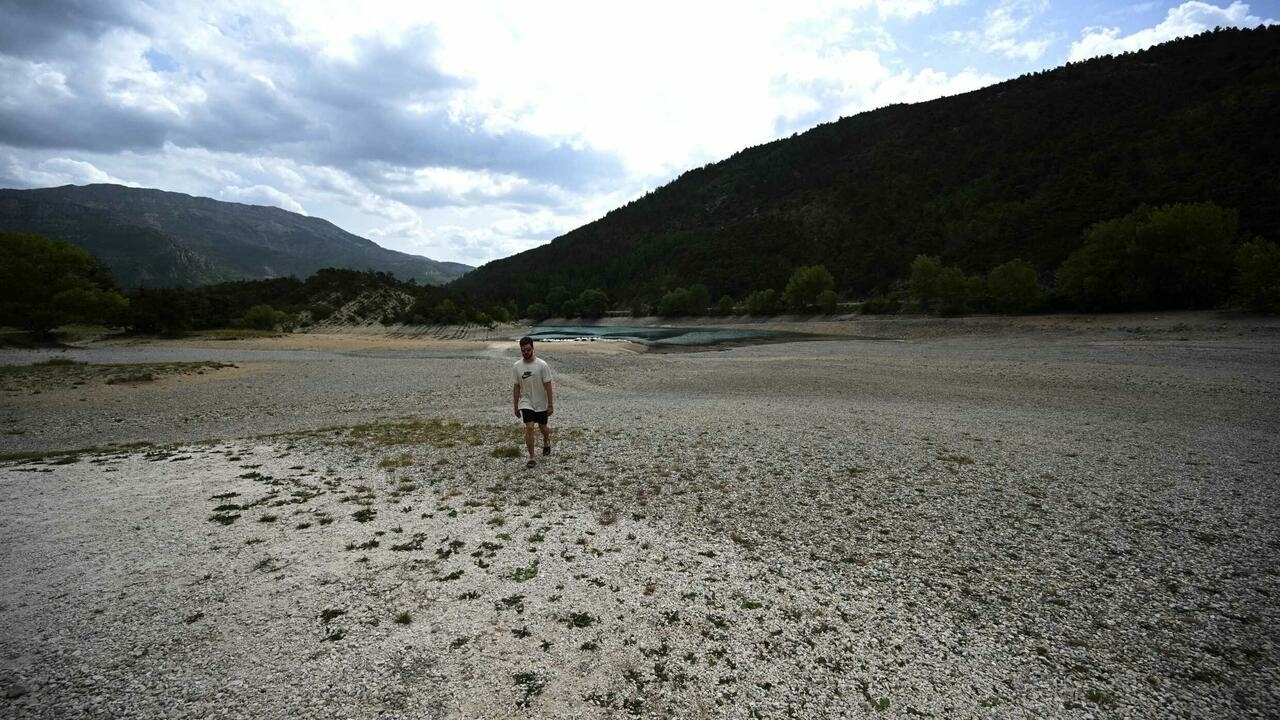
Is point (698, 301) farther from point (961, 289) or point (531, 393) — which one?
point (531, 393)

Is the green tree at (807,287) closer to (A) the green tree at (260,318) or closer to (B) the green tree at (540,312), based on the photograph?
(B) the green tree at (540,312)

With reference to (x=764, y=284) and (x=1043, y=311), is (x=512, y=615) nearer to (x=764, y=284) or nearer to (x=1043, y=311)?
(x=1043, y=311)

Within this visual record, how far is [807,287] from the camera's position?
301 feet

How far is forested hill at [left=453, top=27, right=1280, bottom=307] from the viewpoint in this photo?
246ft

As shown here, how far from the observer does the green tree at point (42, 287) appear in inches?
1559

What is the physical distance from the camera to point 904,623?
5320 mm

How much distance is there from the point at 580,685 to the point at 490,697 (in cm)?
79

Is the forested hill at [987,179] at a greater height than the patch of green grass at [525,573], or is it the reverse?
the forested hill at [987,179]

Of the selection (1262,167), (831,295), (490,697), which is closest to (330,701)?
(490,697)

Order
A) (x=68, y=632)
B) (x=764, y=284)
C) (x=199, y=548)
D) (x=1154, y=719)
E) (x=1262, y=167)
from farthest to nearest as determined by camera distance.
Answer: (x=764, y=284) < (x=1262, y=167) < (x=199, y=548) < (x=68, y=632) < (x=1154, y=719)

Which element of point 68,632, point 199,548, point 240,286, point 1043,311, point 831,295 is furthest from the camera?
point 240,286

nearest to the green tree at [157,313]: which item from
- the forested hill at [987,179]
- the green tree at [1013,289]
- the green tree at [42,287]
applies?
the green tree at [42,287]

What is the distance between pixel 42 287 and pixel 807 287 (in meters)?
97.9

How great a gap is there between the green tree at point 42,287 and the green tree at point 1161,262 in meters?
95.1
